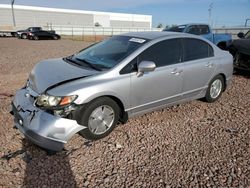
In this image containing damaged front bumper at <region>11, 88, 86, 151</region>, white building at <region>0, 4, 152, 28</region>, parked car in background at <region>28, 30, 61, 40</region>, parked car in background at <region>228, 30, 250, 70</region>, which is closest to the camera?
damaged front bumper at <region>11, 88, 86, 151</region>

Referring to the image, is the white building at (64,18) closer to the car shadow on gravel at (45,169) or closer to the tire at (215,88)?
the tire at (215,88)

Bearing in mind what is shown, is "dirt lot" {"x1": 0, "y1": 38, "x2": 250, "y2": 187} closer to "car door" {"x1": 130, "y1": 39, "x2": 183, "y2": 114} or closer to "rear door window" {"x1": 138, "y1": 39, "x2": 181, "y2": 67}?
"car door" {"x1": 130, "y1": 39, "x2": 183, "y2": 114}

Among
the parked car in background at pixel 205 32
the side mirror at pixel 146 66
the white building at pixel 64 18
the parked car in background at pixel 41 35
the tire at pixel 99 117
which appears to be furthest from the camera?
the white building at pixel 64 18

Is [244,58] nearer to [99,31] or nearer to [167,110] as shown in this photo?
[167,110]

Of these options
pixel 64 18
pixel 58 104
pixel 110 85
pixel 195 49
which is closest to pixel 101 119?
pixel 110 85

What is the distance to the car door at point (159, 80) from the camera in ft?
12.7

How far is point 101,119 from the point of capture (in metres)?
3.60

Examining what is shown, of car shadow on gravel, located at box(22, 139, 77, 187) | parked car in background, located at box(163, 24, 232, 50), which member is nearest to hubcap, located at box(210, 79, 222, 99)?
car shadow on gravel, located at box(22, 139, 77, 187)

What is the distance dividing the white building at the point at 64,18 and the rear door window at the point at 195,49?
51935 millimetres

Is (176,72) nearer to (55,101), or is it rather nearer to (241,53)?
(55,101)

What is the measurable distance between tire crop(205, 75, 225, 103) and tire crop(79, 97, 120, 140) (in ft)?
7.73

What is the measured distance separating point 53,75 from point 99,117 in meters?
0.91

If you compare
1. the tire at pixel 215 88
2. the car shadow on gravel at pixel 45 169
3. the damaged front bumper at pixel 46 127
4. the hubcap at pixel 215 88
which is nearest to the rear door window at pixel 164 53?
the tire at pixel 215 88

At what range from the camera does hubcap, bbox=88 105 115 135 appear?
3.51 metres
